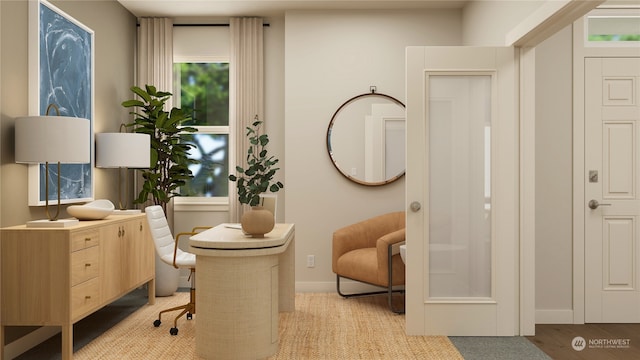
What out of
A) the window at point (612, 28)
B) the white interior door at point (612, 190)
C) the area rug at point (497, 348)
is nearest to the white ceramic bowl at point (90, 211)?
the area rug at point (497, 348)

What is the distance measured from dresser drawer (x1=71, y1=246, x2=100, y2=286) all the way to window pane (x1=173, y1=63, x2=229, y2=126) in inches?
97.9

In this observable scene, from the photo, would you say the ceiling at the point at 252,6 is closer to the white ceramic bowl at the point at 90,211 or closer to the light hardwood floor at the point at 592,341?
the white ceramic bowl at the point at 90,211

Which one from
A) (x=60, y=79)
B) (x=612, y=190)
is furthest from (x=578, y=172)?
(x=60, y=79)

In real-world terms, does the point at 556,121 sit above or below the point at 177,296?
above

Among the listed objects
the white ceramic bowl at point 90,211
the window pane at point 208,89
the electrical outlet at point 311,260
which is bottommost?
the electrical outlet at point 311,260

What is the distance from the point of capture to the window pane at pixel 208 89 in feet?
18.5

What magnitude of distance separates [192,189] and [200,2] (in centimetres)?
198

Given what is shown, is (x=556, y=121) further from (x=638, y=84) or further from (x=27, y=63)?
(x=27, y=63)

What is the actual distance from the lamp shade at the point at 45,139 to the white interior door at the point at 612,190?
381cm

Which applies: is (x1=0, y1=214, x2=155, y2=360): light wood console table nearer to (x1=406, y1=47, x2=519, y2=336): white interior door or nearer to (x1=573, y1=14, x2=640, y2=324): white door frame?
(x1=406, y1=47, x2=519, y2=336): white interior door

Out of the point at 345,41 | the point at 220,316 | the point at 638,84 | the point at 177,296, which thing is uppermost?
the point at 345,41

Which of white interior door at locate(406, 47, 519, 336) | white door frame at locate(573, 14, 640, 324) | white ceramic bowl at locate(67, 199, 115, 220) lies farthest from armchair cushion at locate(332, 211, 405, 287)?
white ceramic bowl at locate(67, 199, 115, 220)

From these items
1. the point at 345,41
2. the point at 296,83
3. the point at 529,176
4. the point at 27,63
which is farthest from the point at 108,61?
the point at 529,176

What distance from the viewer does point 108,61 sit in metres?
4.79
